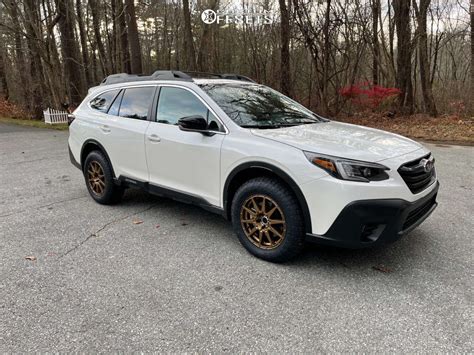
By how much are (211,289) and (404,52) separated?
43.6ft

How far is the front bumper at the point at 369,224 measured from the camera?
2.62 meters

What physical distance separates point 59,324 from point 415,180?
2926 mm

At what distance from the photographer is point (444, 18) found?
46.0 feet

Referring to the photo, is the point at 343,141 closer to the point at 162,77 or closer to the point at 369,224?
the point at 369,224

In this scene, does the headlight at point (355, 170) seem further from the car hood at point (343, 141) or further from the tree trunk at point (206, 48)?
the tree trunk at point (206, 48)

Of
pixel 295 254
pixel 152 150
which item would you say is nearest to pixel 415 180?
pixel 295 254

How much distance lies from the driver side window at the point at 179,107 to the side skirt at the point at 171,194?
0.76 m

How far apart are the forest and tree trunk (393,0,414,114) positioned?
3 cm

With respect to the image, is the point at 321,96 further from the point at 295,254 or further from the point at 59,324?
the point at 59,324

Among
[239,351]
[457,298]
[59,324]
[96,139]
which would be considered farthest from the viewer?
[96,139]

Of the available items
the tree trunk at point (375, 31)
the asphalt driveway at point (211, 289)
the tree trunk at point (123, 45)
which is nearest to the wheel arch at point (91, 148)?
the asphalt driveway at point (211, 289)

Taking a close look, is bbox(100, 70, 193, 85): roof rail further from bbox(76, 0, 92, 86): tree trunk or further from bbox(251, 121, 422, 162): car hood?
bbox(76, 0, 92, 86): tree trunk

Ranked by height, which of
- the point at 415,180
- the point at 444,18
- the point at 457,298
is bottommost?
the point at 457,298

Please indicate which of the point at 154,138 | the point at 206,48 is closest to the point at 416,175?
the point at 154,138
